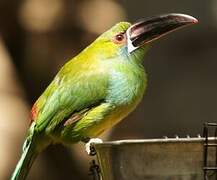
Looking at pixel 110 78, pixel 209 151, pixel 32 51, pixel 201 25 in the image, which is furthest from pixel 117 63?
pixel 201 25

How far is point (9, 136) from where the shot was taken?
712 centimetres

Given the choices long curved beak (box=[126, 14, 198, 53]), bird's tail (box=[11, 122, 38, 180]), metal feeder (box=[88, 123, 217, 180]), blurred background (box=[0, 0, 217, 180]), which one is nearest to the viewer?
metal feeder (box=[88, 123, 217, 180])

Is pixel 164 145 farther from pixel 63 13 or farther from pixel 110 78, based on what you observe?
pixel 63 13

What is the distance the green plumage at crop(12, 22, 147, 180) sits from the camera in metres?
4.60

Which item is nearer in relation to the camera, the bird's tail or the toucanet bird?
the toucanet bird

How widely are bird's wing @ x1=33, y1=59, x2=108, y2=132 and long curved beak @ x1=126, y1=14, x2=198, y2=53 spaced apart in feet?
0.83

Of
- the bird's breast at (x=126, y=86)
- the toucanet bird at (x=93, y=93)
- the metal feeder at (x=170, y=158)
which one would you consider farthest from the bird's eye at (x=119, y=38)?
the metal feeder at (x=170, y=158)

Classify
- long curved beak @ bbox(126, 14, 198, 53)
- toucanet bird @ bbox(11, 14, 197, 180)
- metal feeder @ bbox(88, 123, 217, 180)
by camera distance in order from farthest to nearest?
toucanet bird @ bbox(11, 14, 197, 180) < long curved beak @ bbox(126, 14, 198, 53) < metal feeder @ bbox(88, 123, 217, 180)

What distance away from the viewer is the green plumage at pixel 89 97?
4602 millimetres

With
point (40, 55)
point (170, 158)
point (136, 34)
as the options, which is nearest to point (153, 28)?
point (136, 34)

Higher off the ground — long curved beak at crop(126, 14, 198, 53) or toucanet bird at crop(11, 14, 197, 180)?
long curved beak at crop(126, 14, 198, 53)

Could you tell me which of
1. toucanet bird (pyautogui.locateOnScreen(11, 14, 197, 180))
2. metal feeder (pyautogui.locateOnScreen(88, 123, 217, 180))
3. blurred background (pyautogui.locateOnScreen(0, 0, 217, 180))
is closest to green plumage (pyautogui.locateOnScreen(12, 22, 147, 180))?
toucanet bird (pyautogui.locateOnScreen(11, 14, 197, 180))

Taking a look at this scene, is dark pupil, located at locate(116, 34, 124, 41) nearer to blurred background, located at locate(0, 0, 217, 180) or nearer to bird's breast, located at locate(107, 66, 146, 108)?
bird's breast, located at locate(107, 66, 146, 108)

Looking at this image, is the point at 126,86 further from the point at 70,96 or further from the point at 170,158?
the point at 170,158
